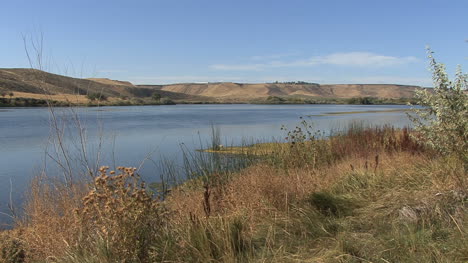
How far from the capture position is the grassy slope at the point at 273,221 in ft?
12.3

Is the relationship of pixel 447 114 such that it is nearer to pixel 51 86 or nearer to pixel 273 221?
Answer: pixel 273 221

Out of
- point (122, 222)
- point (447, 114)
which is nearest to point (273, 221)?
point (122, 222)

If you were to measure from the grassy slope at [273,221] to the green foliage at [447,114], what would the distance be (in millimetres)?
294

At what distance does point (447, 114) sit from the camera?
692 centimetres

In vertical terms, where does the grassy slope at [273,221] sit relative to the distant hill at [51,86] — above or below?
below

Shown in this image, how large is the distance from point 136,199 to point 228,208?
7.87 feet

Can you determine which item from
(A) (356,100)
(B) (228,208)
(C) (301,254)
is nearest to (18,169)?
(B) (228,208)

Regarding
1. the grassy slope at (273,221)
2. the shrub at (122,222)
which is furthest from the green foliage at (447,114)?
the shrub at (122,222)

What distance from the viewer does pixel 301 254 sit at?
12.8 feet

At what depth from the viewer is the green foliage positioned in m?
6.70

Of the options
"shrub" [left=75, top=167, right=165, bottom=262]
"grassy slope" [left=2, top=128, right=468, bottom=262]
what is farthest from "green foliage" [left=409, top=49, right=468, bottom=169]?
"shrub" [left=75, top=167, right=165, bottom=262]

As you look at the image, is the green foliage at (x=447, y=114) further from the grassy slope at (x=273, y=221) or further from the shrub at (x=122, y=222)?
the shrub at (x=122, y=222)

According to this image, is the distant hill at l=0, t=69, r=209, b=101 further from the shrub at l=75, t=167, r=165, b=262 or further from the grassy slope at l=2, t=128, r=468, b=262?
the shrub at l=75, t=167, r=165, b=262

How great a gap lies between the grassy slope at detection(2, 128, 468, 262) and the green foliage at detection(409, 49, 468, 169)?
294 mm
